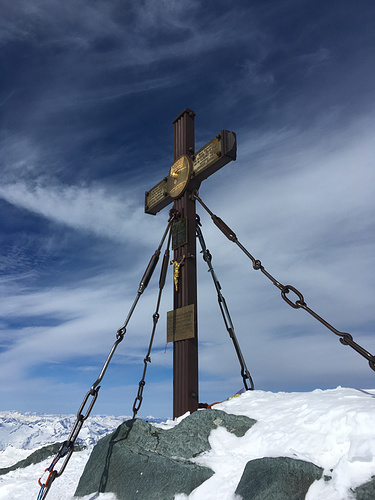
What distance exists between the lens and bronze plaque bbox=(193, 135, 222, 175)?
919 cm

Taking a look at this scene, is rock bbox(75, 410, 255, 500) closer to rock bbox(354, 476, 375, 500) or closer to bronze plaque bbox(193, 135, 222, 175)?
rock bbox(354, 476, 375, 500)

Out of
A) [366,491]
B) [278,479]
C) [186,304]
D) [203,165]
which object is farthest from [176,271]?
[366,491]

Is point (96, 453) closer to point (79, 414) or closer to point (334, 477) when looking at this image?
point (79, 414)

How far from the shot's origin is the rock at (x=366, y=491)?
12.5 feet

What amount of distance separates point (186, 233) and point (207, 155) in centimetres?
187

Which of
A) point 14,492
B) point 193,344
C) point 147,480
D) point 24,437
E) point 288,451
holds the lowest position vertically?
point 24,437

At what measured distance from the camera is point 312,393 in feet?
21.7

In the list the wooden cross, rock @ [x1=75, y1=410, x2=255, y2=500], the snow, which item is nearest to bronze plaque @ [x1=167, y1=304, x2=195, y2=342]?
the wooden cross

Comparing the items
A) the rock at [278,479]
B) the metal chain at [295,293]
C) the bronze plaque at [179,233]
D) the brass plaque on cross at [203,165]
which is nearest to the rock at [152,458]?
the rock at [278,479]

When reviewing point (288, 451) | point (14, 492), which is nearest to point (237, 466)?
point (288, 451)

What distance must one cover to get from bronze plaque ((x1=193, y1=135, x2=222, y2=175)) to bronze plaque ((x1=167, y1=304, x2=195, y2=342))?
3.24 m

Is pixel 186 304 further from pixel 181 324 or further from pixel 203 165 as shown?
pixel 203 165

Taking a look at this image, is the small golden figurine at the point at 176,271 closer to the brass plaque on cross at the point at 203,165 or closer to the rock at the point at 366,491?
the brass plaque on cross at the point at 203,165

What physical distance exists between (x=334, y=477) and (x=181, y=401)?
4.75 m
